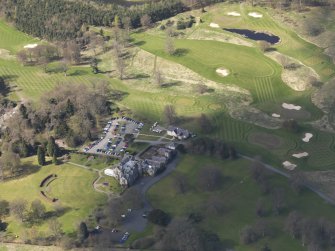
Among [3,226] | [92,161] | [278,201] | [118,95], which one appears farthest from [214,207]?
[118,95]

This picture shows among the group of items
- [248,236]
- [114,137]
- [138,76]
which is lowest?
[248,236]

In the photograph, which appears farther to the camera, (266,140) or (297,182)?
(266,140)

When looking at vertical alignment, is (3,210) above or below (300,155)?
below

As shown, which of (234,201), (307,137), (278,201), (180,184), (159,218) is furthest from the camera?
(307,137)

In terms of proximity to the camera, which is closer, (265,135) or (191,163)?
(191,163)

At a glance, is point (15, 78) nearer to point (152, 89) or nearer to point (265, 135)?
point (152, 89)

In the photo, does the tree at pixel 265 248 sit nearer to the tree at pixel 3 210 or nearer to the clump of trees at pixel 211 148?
the clump of trees at pixel 211 148

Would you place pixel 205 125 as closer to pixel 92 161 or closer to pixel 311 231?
pixel 92 161

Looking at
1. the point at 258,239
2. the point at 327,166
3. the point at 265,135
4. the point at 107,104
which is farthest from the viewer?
the point at 107,104

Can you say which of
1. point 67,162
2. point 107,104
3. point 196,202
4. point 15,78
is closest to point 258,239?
point 196,202
